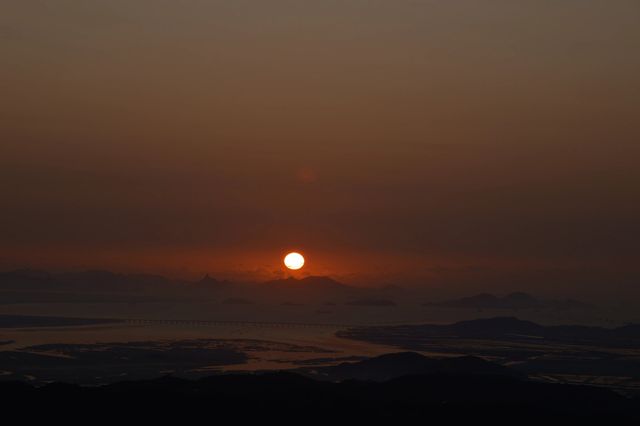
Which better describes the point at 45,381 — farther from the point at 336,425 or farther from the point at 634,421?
the point at 634,421

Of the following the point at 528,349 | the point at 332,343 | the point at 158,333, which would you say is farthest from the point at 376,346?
the point at 158,333

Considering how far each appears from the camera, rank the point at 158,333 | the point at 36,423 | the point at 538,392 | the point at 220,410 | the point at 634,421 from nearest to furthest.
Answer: the point at 36,423
the point at 220,410
the point at 634,421
the point at 538,392
the point at 158,333

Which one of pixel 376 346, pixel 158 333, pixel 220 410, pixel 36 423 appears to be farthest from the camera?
pixel 158 333

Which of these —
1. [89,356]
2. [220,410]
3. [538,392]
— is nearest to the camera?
[220,410]

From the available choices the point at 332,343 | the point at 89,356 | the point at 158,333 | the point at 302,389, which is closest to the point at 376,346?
the point at 332,343

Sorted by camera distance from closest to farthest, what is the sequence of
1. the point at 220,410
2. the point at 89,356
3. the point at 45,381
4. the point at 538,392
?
the point at 220,410, the point at 538,392, the point at 45,381, the point at 89,356

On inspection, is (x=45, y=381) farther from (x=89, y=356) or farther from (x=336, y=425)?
(x=336, y=425)

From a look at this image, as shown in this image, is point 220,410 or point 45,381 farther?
point 45,381

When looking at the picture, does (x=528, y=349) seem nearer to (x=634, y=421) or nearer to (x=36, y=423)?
(x=634, y=421)

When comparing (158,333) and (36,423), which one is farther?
(158,333)
